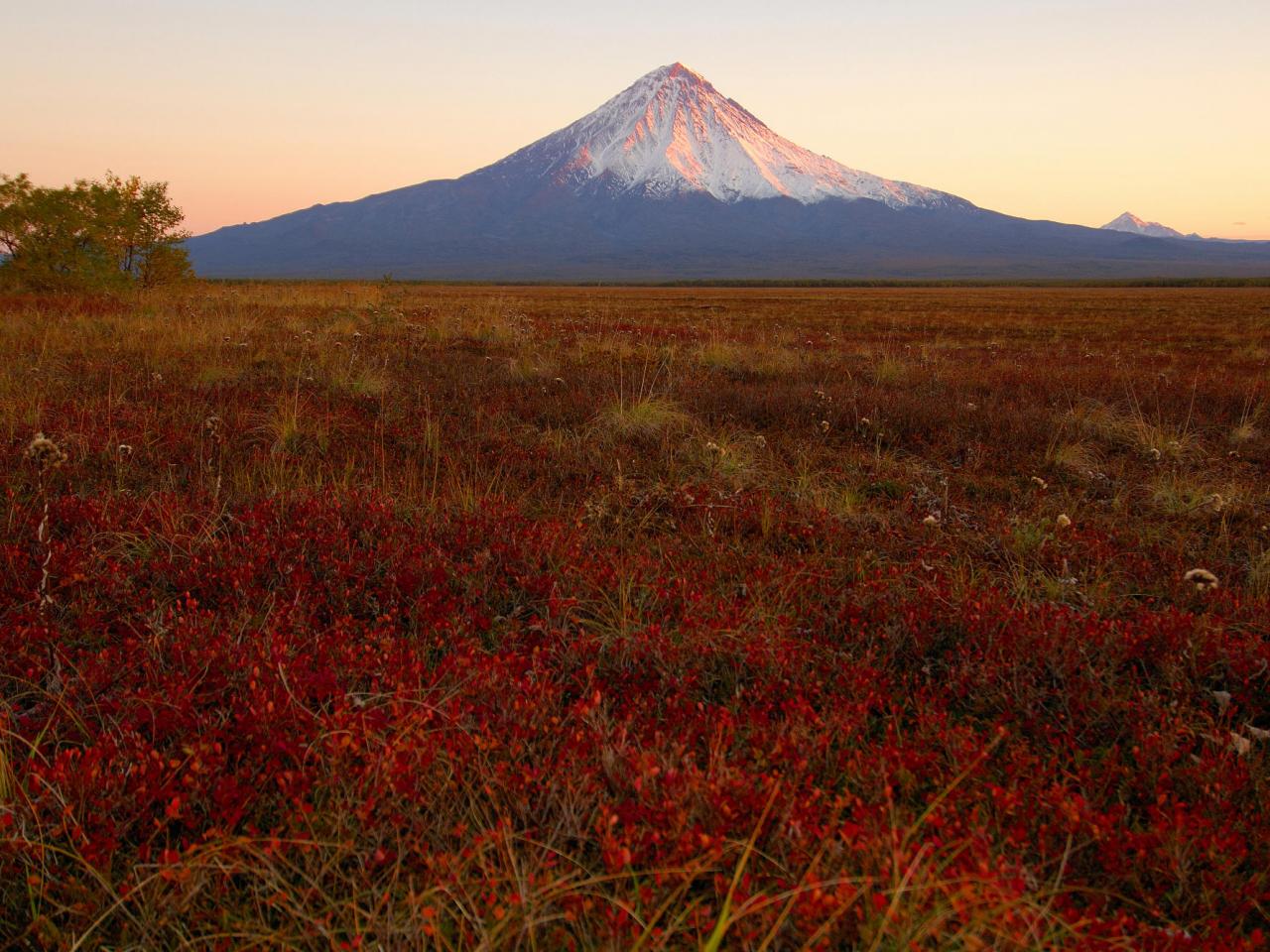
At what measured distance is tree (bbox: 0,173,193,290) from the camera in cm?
2086

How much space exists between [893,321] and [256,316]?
68.9ft

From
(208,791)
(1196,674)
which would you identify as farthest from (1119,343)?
(208,791)

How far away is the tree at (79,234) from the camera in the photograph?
2086 cm

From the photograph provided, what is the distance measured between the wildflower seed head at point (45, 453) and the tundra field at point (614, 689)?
0.40ft

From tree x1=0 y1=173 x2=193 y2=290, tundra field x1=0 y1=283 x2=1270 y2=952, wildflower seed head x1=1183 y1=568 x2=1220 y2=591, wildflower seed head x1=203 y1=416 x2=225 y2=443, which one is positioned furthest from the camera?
tree x1=0 y1=173 x2=193 y2=290

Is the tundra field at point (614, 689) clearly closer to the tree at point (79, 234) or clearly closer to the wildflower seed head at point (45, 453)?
the wildflower seed head at point (45, 453)

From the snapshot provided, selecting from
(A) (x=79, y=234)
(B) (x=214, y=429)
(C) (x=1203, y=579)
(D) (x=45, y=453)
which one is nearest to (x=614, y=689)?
(C) (x=1203, y=579)

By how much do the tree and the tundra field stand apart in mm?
19951

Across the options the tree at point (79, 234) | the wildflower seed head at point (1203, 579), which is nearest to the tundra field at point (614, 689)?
the wildflower seed head at point (1203, 579)

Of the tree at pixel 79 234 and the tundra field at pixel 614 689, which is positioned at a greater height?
the tree at pixel 79 234

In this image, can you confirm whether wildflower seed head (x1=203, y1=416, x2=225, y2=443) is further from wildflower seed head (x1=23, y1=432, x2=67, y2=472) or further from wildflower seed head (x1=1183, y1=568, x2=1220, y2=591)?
wildflower seed head (x1=1183, y1=568, x2=1220, y2=591)

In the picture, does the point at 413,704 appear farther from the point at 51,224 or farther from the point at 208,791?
the point at 51,224

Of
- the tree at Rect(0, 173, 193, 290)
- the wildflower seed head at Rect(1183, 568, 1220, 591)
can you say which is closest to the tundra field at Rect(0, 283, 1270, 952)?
the wildflower seed head at Rect(1183, 568, 1220, 591)

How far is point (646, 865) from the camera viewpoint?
5.53ft
